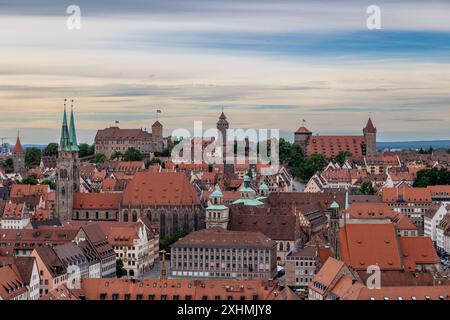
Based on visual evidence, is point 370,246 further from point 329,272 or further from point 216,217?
point 216,217

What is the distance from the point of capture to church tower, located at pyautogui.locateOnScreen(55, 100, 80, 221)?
73.1 meters

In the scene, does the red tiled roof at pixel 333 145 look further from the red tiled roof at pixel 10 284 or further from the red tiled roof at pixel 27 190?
the red tiled roof at pixel 10 284

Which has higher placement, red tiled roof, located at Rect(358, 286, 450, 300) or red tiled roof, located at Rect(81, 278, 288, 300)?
red tiled roof, located at Rect(358, 286, 450, 300)

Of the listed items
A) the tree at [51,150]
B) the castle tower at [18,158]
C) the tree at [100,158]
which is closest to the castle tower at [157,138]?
the tree at [100,158]

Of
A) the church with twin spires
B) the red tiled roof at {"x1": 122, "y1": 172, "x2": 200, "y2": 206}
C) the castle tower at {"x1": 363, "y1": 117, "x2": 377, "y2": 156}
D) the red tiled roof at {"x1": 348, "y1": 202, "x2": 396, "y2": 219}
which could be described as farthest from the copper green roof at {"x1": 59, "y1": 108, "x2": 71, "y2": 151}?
the castle tower at {"x1": 363, "y1": 117, "x2": 377, "y2": 156}

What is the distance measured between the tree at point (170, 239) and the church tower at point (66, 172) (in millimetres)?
9848

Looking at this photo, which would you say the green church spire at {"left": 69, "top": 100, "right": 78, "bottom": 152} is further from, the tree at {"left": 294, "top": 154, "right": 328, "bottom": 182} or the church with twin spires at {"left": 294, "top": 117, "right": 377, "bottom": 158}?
the church with twin spires at {"left": 294, "top": 117, "right": 377, "bottom": 158}

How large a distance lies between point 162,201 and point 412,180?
144 ft

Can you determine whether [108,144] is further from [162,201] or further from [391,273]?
[391,273]

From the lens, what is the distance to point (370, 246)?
47438 mm

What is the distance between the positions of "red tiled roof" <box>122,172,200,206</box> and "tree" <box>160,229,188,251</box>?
2797 mm

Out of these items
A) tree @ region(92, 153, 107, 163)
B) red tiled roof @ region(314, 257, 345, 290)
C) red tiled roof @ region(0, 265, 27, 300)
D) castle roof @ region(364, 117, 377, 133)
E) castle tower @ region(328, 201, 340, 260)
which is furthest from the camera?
castle roof @ region(364, 117, 377, 133)

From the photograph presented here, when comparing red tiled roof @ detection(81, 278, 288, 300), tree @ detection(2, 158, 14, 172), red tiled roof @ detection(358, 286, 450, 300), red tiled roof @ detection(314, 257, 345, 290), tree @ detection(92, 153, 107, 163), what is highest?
tree @ detection(92, 153, 107, 163)

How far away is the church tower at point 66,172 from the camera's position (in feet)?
240
